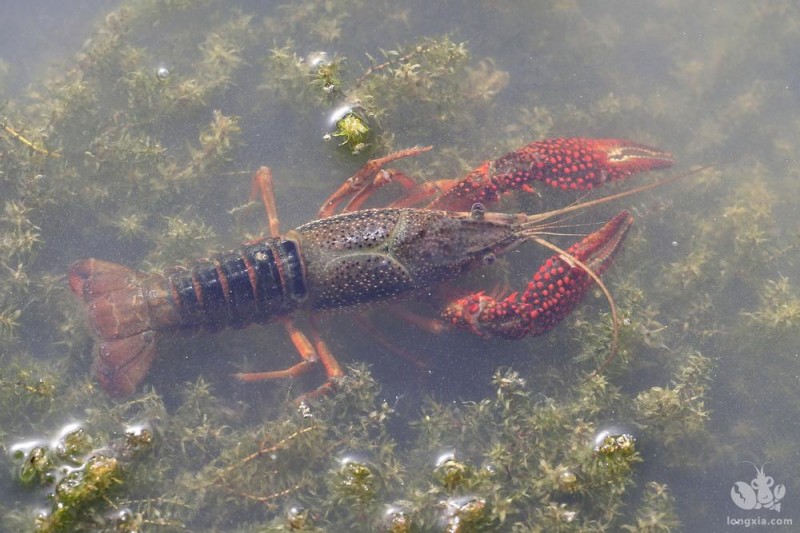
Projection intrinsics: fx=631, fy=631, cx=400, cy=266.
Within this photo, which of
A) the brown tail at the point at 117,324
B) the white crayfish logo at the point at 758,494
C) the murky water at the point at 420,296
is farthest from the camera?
the brown tail at the point at 117,324

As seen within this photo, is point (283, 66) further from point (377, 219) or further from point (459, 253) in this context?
point (459, 253)

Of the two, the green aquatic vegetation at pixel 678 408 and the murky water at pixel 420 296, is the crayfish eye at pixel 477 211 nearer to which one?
the murky water at pixel 420 296

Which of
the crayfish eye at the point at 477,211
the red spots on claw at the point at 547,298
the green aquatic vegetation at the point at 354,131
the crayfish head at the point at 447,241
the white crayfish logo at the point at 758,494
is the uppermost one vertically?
the green aquatic vegetation at the point at 354,131

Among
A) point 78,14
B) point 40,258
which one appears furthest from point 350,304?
point 78,14

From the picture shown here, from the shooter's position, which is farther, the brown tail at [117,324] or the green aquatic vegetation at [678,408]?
the brown tail at [117,324]

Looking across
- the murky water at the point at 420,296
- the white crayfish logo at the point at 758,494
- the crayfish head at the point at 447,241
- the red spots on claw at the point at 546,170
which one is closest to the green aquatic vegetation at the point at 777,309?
the murky water at the point at 420,296

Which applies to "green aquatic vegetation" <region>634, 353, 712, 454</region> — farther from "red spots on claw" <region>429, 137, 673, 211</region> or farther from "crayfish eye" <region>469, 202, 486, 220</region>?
"crayfish eye" <region>469, 202, 486, 220</region>

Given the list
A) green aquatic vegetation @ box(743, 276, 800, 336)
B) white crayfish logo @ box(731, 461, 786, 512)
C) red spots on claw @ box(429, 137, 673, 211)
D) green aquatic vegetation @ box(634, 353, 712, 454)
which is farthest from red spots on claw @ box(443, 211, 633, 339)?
white crayfish logo @ box(731, 461, 786, 512)
